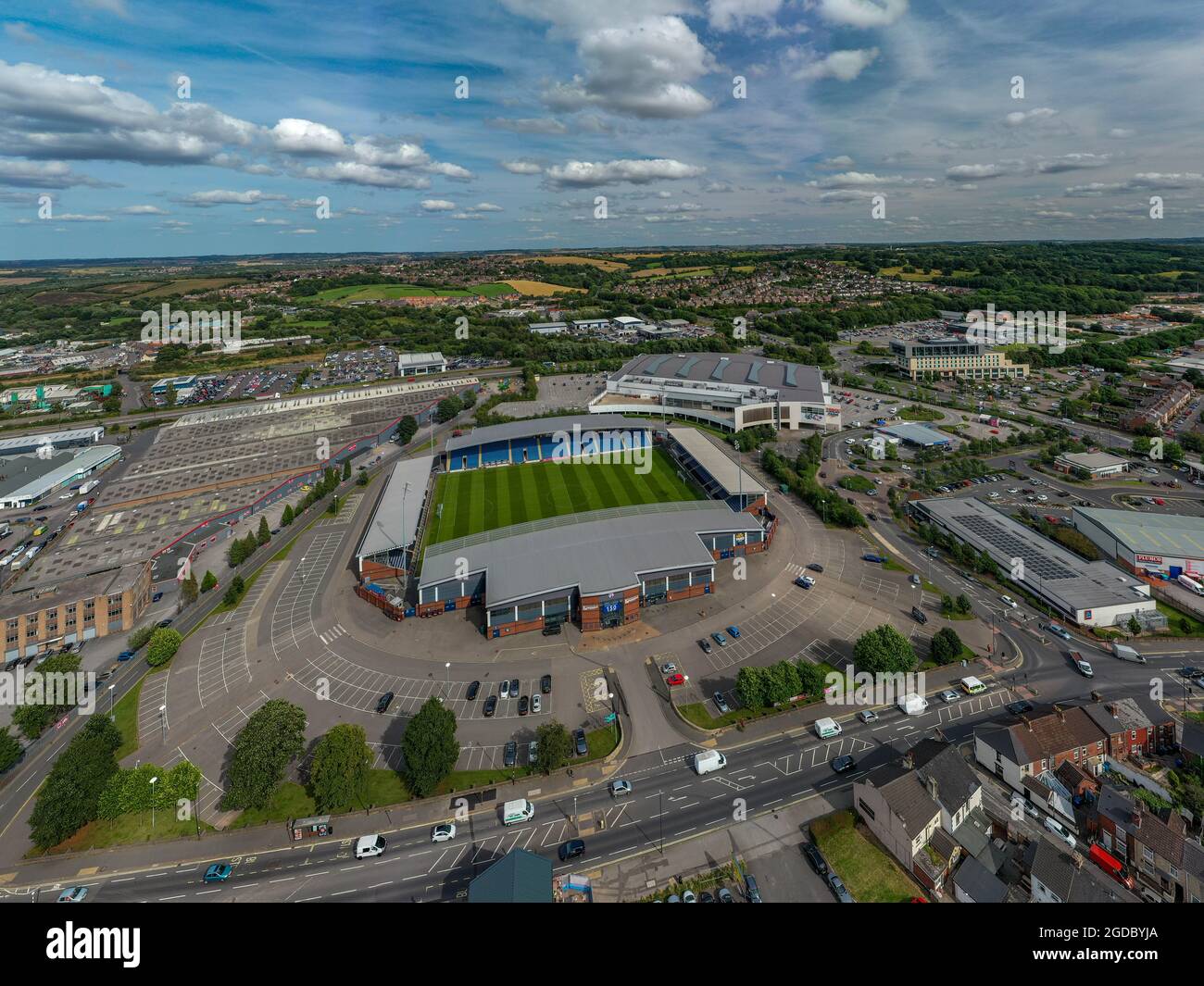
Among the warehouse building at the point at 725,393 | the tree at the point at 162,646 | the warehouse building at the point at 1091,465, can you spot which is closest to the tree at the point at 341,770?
the tree at the point at 162,646

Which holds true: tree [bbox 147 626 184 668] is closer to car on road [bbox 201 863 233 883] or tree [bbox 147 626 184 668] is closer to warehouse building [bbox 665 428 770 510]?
car on road [bbox 201 863 233 883]

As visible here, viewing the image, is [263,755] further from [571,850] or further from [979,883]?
[979,883]

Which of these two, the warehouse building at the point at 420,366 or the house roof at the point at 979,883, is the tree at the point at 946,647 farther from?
the warehouse building at the point at 420,366

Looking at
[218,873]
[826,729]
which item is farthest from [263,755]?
[826,729]

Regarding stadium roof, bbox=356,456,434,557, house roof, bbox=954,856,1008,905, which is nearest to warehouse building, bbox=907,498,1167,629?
house roof, bbox=954,856,1008,905
